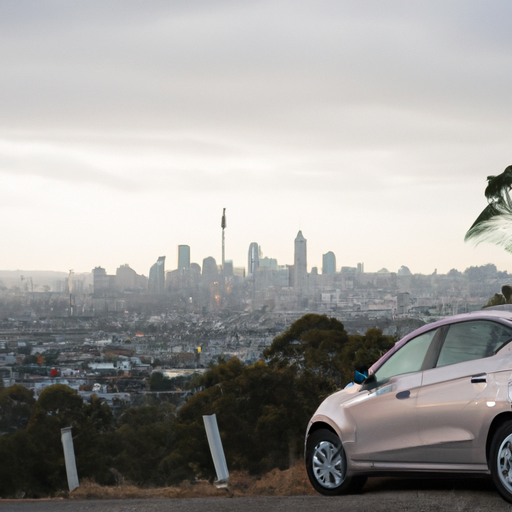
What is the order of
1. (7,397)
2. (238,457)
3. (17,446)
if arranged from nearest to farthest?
(238,457) < (17,446) < (7,397)

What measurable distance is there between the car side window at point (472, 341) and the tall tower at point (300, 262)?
5214 cm

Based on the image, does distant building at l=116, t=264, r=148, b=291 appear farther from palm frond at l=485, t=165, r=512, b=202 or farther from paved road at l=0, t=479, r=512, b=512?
paved road at l=0, t=479, r=512, b=512

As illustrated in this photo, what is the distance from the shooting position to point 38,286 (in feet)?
226

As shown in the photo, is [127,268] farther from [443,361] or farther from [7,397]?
[443,361]

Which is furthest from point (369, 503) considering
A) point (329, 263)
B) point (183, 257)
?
point (183, 257)

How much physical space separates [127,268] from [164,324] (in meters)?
12.7

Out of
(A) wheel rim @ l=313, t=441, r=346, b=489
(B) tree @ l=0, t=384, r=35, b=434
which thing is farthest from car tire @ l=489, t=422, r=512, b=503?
(B) tree @ l=0, t=384, r=35, b=434

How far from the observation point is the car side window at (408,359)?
7.96 metres

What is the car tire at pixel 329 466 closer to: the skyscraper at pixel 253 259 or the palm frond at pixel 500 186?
the palm frond at pixel 500 186

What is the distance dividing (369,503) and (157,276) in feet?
209

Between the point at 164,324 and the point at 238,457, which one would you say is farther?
the point at 164,324

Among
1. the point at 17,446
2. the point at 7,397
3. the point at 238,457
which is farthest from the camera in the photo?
the point at 7,397

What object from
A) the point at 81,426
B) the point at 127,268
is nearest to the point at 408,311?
the point at 81,426

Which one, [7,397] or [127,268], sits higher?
[127,268]
